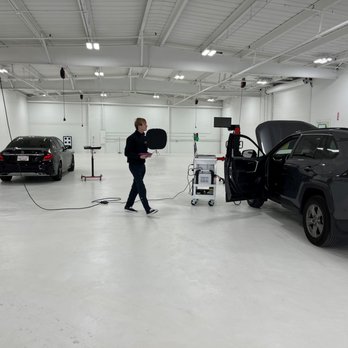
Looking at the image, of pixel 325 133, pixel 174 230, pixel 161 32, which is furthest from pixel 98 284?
pixel 161 32

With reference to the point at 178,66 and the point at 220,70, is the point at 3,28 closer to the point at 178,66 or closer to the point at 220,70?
the point at 178,66

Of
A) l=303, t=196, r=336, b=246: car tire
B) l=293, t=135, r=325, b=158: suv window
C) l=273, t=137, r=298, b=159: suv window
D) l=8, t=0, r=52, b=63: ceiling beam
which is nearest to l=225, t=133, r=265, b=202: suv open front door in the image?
l=273, t=137, r=298, b=159: suv window

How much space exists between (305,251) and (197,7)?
19.2 ft

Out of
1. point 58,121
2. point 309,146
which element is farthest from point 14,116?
point 309,146

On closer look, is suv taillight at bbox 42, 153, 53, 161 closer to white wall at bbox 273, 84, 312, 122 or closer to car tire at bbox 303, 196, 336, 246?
car tire at bbox 303, 196, 336, 246

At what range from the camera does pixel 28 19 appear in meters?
7.60

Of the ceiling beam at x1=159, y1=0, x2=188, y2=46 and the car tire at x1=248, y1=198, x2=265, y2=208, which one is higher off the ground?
the ceiling beam at x1=159, y1=0, x2=188, y2=46

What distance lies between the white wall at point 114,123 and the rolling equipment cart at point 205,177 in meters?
16.9

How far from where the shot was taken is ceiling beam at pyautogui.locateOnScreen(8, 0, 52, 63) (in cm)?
670

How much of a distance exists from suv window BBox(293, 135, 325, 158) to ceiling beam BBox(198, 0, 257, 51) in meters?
3.64

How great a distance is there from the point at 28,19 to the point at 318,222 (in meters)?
7.69

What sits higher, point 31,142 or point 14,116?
point 14,116

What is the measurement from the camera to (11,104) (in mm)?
18172

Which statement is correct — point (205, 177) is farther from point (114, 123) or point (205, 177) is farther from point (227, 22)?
point (114, 123)
